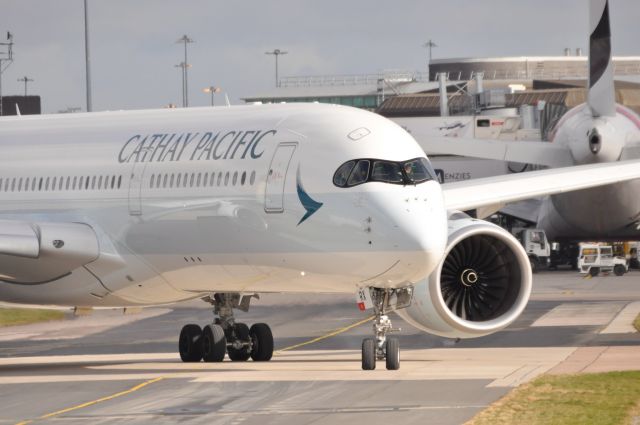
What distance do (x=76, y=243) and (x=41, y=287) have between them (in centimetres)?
136

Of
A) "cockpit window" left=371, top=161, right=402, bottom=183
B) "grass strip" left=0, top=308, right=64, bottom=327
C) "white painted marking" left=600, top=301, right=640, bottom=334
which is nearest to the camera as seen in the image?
"cockpit window" left=371, top=161, right=402, bottom=183

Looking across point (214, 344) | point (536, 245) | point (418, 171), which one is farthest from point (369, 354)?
point (536, 245)

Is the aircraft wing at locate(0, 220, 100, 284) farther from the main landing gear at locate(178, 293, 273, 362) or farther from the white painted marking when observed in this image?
the white painted marking

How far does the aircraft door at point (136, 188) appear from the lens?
86.9ft

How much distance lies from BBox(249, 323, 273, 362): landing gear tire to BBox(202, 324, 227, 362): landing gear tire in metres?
0.73

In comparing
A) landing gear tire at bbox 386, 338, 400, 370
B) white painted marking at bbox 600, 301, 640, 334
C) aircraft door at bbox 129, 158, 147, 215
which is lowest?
white painted marking at bbox 600, 301, 640, 334

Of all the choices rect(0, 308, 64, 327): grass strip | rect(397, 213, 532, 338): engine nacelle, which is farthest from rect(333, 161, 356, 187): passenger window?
rect(0, 308, 64, 327): grass strip

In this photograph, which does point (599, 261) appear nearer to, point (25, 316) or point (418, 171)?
point (25, 316)

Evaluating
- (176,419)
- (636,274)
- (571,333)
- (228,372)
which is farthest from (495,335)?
(636,274)

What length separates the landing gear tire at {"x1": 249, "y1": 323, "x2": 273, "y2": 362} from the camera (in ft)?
92.2

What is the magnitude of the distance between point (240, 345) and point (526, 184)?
269 inches

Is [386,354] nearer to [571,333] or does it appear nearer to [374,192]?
[374,192]

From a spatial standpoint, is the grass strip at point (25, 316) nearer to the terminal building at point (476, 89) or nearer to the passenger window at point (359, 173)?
the passenger window at point (359, 173)

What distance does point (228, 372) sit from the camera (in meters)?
25.1
